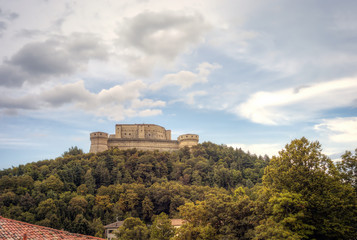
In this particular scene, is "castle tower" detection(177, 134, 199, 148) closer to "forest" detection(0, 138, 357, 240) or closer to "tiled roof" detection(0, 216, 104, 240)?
"forest" detection(0, 138, 357, 240)

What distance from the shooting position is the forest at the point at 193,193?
2080 cm

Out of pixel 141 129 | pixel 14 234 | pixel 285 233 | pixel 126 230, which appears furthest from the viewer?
pixel 141 129

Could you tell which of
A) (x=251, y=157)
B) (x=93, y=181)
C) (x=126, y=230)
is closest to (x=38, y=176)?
(x=93, y=181)

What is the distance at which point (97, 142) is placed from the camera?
267 feet

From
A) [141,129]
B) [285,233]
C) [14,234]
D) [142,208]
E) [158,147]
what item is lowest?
[142,208]

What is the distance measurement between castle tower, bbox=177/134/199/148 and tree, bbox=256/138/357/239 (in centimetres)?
6470

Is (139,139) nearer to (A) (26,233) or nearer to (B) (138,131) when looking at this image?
(B) (138,131)

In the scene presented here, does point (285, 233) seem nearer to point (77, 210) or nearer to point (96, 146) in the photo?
point (77, 210)

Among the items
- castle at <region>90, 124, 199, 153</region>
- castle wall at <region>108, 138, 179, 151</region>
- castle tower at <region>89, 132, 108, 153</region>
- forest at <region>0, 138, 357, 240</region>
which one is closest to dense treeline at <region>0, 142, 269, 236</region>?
forest at <region>0, 138, 357, 240</region>

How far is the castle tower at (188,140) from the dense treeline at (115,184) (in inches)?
152

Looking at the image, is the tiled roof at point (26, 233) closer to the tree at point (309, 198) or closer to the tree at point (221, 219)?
the tree at point (221, 219)

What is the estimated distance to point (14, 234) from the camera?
13.8 metres

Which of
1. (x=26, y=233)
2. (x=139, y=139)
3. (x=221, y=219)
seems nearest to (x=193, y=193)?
(x=221, y=219)

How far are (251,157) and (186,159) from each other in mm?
19160
